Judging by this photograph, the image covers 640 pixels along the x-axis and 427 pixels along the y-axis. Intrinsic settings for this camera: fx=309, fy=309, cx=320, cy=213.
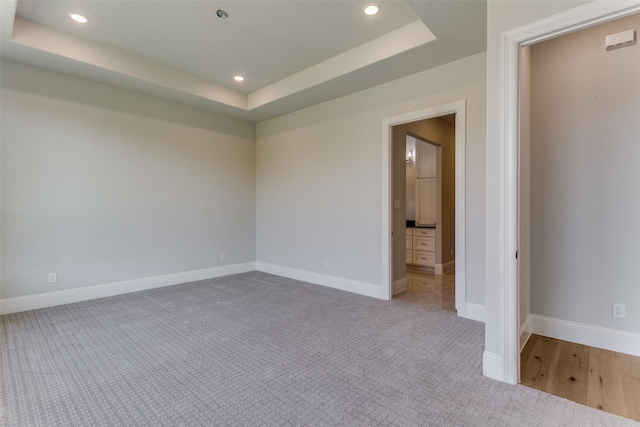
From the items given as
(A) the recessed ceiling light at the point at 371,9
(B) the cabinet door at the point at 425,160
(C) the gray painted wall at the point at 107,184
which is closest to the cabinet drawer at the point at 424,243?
(B) the cabinet door at the point at 425,160

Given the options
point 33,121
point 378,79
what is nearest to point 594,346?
point 378,79

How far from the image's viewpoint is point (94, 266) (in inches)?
160

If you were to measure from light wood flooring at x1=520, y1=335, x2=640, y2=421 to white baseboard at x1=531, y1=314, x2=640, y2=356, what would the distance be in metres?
0.06

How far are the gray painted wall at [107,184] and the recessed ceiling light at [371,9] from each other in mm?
3283

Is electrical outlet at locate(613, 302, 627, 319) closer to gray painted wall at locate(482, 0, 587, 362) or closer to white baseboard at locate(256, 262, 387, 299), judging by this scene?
gray painted wall at locate(482, 0, 587, 362)

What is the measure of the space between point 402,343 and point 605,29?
10.4 feet

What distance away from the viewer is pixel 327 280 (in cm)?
470

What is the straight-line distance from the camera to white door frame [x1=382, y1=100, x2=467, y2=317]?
338 cm

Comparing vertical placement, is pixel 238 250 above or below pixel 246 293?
above

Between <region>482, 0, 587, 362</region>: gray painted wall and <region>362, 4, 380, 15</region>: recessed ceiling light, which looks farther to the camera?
<region>362, 4, 380, 15</region>: recessed ceiling light

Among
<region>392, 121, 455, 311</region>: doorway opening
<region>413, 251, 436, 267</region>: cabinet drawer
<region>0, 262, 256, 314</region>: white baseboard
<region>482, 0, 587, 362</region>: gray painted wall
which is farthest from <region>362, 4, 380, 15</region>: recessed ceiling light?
<region>0, 262, 256, 314</region>: white baseboard

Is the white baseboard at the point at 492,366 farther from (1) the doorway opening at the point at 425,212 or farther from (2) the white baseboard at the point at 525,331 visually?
(1) the doorway opening at the point at 425,212

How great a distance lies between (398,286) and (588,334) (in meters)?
2.07

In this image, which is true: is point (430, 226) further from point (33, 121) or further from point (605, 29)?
point (33, 121)
